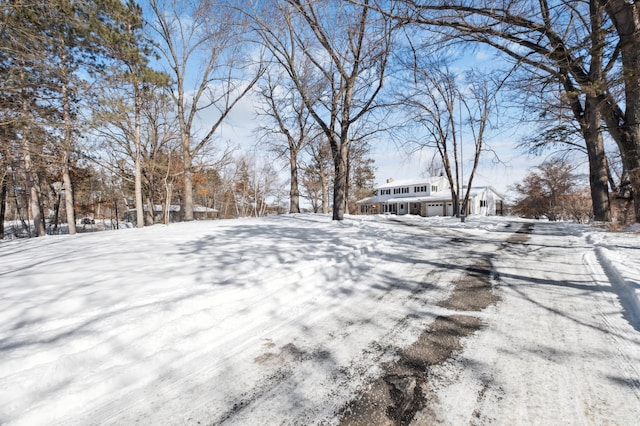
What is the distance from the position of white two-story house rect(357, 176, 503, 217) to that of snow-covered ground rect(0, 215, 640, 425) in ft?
104

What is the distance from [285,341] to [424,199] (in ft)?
116

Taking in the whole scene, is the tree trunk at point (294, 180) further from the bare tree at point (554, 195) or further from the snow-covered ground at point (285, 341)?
the bare tree at point (554, 195)

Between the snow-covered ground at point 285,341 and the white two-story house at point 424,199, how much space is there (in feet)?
104

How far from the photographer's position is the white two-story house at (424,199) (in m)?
34.9

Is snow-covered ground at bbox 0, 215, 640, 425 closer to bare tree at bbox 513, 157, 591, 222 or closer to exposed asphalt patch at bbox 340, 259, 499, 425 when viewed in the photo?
exposed asphalt patch at bbox 340, 259, 499, 425

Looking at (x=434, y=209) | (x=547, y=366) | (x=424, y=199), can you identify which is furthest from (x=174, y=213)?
(x=547, y=366)

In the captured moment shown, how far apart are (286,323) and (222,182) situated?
4328 cm

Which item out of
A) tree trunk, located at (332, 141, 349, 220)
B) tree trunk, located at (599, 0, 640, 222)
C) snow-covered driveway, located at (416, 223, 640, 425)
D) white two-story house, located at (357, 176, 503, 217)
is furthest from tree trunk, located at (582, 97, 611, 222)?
white two-story house, located at (357, 176, 503, 217)

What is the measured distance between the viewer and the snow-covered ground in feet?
5.77

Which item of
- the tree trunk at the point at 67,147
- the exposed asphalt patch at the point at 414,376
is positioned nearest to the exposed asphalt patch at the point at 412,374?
the exposed asphalt patch at the point at 414,376

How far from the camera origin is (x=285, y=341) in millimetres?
2604

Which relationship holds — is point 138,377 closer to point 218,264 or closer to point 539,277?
point 218,264

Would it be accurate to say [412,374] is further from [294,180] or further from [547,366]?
[294,180]

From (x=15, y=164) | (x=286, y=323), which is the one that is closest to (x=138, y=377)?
(x=286, y=323)
